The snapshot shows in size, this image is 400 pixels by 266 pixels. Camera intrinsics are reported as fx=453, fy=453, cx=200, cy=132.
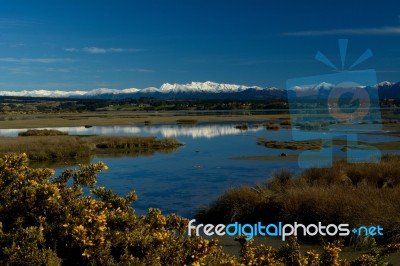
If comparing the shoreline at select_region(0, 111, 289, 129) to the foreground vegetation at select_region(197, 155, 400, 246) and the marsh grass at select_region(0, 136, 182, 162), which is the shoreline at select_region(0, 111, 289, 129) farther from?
the foreground vegetation at select_region(197, 155, 400, 246)

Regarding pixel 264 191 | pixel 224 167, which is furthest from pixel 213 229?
pixel 224 167

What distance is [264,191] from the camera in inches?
610

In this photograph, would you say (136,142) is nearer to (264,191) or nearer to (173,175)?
(173,175)

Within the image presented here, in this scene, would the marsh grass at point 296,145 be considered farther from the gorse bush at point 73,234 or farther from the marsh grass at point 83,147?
the gorse bush at point 73,234

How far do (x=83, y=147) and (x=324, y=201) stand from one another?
92.3ft

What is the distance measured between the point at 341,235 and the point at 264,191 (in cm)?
383

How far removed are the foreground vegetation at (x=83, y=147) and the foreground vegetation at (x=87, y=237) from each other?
29.8 metres

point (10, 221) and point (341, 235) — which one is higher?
point (10, 221)

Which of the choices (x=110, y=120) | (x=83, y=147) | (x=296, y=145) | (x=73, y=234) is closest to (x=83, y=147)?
(x=83, y=147)

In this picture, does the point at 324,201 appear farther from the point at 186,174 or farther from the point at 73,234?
the point at 186,174

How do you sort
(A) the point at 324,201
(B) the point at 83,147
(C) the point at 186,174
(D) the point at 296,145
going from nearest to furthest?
(A) the point at 324,201 → (C) the point at 186,174 → (B) the point at 83,147 → (D) the point at 296,145

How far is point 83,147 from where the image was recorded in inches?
1494

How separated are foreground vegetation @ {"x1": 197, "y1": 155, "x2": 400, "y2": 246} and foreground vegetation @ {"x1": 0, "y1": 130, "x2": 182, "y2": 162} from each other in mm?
22183

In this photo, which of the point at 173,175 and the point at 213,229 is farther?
the point at 173,175
